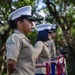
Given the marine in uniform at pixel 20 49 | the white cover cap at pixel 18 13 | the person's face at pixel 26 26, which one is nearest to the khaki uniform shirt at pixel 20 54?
the marine in uniform at pixel 20 49

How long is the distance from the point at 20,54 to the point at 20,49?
0.06m

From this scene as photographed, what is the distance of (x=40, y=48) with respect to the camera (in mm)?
5062

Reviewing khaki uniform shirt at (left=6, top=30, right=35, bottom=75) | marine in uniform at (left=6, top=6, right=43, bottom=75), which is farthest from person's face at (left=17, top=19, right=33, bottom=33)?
khaki uniform shirt at (left=6, top=30, right=35, bottom=75)

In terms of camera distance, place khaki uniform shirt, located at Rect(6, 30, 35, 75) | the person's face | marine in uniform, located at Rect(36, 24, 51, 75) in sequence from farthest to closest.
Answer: marine in uniform, located at Rect(36, 24, 51, 75)
the person's face
khaki uniform shirt, located at Rect(6, 30, 35, 75)

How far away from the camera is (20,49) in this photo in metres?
3.30

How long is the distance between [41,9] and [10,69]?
60.4 feet

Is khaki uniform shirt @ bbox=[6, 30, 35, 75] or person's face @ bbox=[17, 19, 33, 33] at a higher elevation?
person's face @ bbox=[17, 19, 33, 33]

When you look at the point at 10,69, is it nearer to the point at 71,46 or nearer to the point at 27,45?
the point at 27,45

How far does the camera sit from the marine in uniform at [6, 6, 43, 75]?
3211 mm

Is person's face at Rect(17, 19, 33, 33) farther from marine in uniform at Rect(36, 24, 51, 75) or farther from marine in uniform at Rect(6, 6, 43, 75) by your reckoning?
marine in uniform at Rect(36, 24, 51, 75)

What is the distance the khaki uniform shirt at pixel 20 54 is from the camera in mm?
3211

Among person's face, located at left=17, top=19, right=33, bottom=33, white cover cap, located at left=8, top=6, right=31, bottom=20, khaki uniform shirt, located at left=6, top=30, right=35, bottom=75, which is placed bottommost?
khaki uniform shirt, located at left=6, top=30, right=35, bottom=75

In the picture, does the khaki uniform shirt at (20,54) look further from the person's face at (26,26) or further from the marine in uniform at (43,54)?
the marine in uniform at (43,54)

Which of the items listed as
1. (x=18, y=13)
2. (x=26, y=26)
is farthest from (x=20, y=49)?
(x=18, y=13)
